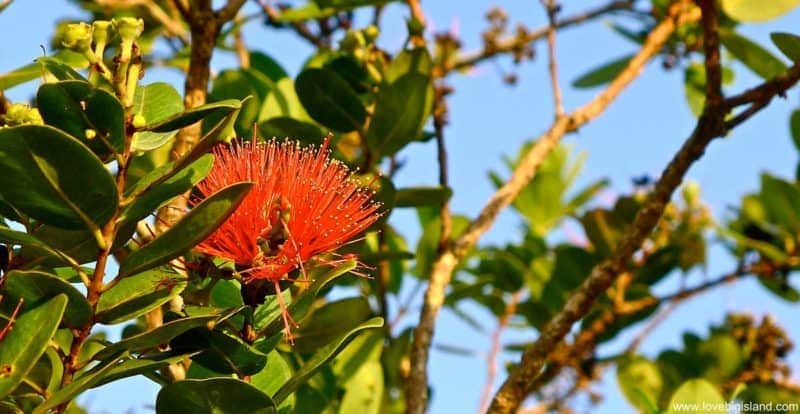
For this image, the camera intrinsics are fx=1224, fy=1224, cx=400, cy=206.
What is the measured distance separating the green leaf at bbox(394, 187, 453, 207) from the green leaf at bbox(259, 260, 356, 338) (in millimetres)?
739

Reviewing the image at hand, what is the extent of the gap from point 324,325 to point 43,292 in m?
0.79

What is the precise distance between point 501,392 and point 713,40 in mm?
731

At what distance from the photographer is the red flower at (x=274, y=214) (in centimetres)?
144

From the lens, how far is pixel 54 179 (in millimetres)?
1245

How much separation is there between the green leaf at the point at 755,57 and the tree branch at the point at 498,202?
0.30m

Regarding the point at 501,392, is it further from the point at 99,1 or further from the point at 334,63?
the point at 99,1

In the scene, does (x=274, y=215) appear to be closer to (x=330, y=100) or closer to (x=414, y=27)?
(x=330, y=100)

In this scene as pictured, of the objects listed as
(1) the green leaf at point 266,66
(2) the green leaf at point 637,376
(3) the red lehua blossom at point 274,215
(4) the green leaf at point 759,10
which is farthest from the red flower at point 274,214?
(2) the green leaf at point 637,376

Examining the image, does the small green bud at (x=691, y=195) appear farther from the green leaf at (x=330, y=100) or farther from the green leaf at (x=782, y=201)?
the green leaf at (x=330, y=100)

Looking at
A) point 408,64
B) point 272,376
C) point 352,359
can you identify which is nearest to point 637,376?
point 352,359

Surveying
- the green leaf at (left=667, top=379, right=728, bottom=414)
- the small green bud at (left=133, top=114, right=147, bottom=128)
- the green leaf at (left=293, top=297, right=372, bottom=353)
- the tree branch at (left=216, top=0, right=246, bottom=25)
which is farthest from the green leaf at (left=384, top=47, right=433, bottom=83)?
the small green bud at (left=133, top=114, right=147, bottom=128)

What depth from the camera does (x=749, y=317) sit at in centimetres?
323

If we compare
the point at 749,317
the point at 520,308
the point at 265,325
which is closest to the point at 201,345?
the point at 265,325

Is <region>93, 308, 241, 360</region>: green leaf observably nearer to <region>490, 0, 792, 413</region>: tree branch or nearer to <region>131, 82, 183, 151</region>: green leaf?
<region>131, 82, 183, 151</region>: green leaf
